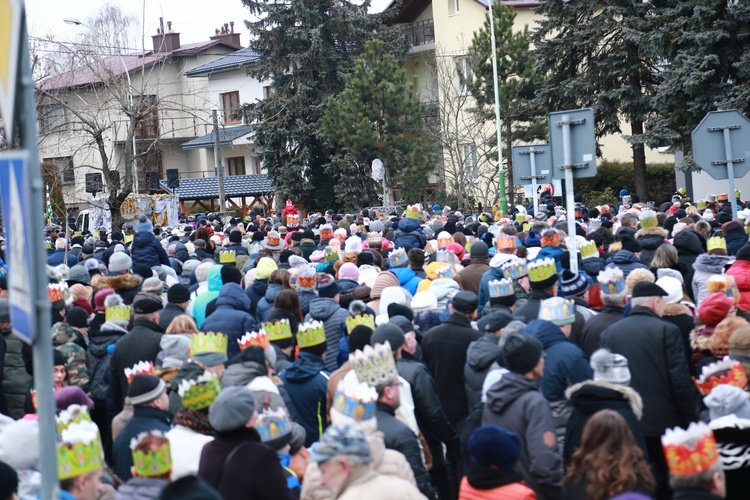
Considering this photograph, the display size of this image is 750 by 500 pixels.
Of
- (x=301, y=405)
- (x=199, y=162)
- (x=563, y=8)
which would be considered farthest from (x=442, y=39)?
(x=301, y=405)

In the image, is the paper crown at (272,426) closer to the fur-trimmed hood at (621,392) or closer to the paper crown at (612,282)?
the fur-trimmed hood at (621,392)

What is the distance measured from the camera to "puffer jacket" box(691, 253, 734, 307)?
10.4m

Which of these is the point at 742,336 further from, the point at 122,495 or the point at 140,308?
the point at 140,308

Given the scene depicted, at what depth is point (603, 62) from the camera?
3672cm

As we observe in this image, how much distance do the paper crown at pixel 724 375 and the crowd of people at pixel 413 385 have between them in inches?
0.5

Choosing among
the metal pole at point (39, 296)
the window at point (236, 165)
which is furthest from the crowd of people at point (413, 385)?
the window at point (236, 165)

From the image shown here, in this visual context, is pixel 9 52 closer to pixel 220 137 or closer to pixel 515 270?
pixel 515 270

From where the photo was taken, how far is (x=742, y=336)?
6.90m

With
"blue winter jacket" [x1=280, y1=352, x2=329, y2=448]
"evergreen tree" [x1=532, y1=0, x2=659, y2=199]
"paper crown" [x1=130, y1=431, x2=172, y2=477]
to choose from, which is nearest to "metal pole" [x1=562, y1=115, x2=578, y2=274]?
"blue winter jacket" [x1=280, y1=352, x2=329, y2=448]

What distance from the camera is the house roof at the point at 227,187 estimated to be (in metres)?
51.3

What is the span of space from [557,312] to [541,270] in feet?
4.46

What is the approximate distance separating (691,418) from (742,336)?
2.78ft

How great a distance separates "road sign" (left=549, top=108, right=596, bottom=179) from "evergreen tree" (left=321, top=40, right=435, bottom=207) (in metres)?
31.7

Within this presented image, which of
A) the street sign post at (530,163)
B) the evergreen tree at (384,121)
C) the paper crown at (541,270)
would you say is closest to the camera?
the paper crown at (541,270)
